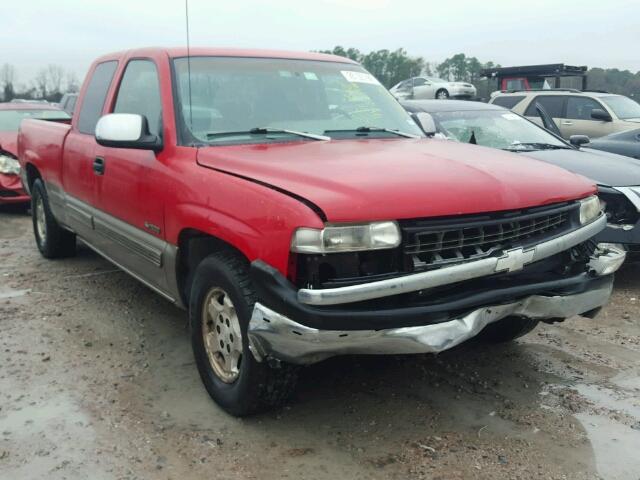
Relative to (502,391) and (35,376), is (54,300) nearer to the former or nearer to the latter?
(35,376)

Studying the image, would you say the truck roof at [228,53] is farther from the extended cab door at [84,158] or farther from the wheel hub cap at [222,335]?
the wheel hub cap at [222,335]

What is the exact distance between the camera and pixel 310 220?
8.71ft

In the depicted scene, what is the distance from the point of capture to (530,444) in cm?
306

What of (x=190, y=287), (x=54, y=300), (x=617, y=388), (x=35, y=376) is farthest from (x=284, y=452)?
(x=54, y=300)

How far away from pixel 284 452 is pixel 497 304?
116 cm

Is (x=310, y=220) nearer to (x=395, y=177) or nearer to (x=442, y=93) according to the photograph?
(x=395, y=177)

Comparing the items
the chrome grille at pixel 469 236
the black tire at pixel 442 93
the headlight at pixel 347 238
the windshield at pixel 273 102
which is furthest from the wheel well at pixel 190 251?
the black tire at pixel 442 93

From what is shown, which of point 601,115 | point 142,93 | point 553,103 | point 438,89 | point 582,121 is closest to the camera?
point 142,93

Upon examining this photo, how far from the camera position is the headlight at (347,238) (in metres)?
2.66

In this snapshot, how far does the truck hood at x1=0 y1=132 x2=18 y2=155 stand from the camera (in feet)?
29.9

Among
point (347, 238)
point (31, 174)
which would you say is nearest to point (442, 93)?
point (31, 174)

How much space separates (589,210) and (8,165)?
788 cm

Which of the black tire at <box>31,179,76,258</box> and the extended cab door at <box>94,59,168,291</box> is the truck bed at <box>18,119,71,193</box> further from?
the extended cab door at <box>94,59,168,291</box>

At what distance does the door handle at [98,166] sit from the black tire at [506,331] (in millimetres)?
2695
